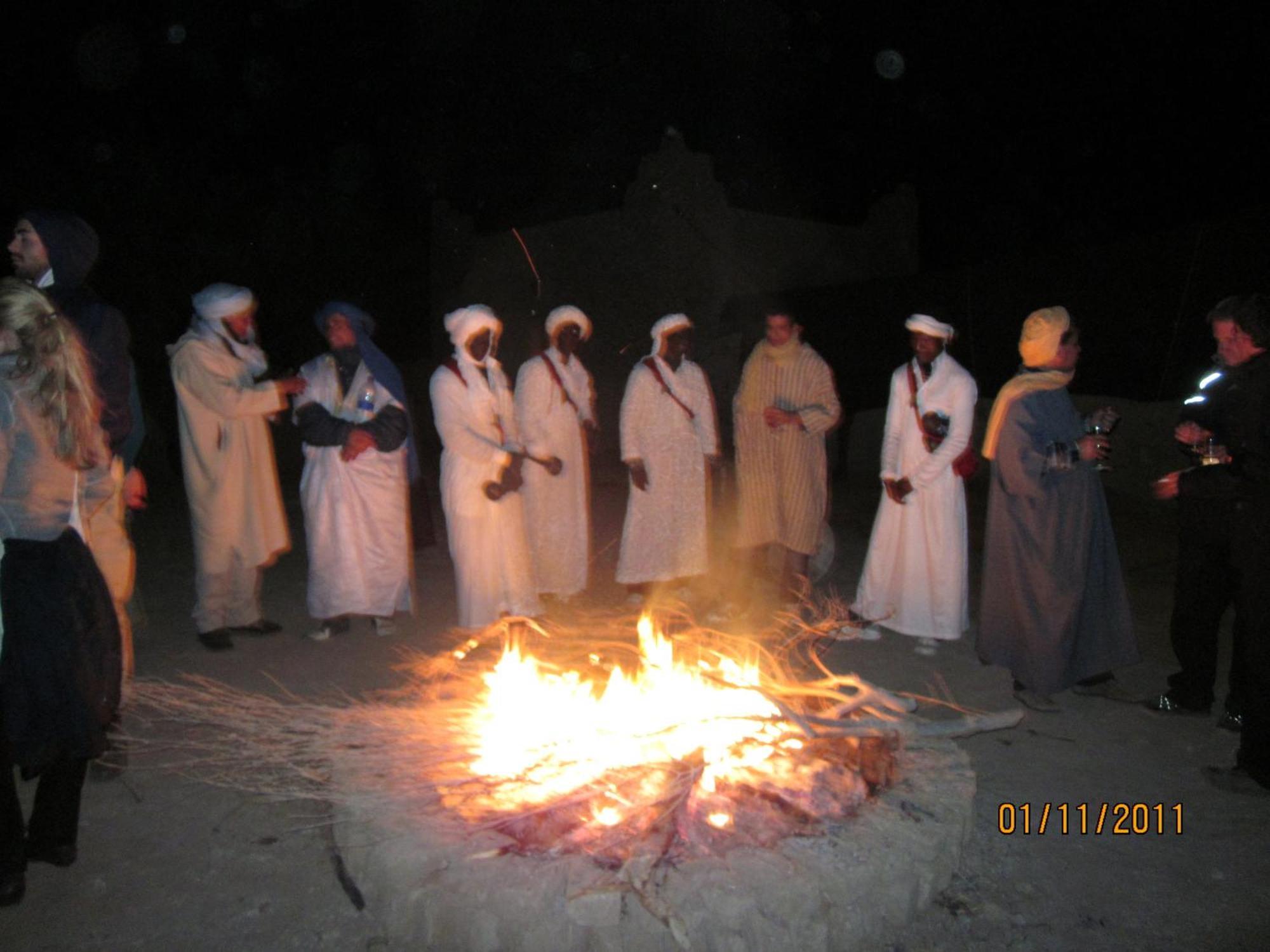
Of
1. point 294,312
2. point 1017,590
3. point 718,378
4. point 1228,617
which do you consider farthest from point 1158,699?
point 294,312

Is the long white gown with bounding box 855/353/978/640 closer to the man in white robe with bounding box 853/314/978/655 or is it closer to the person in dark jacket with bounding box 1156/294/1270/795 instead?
the man in white robe with bounding box 853/314/978/655

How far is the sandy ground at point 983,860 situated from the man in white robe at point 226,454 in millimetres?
701

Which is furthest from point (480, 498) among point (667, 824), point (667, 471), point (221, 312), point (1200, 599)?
point (1200, 599)

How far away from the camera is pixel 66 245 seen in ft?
12.2

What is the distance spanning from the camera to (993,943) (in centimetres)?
A: 267

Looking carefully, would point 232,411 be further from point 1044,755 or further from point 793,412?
point 1044,755

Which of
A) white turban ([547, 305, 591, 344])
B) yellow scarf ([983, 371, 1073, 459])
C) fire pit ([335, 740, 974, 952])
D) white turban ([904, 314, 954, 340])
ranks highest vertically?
white turban ([547, 305, 591, 344])

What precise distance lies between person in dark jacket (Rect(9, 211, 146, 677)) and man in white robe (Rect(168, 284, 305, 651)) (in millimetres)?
1051

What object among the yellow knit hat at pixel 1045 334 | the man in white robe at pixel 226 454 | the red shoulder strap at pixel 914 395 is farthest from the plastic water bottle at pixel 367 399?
the yellow knit hat at pixel 1045 334

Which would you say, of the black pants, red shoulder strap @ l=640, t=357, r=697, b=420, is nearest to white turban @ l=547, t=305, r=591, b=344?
red shoulder strap @ l=640, t=357, r=697, b=420

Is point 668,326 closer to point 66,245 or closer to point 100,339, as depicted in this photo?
point 100,339

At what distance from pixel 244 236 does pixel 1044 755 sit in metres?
14.6

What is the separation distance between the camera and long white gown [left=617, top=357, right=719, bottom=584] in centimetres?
619

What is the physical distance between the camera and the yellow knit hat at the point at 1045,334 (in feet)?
14.7
